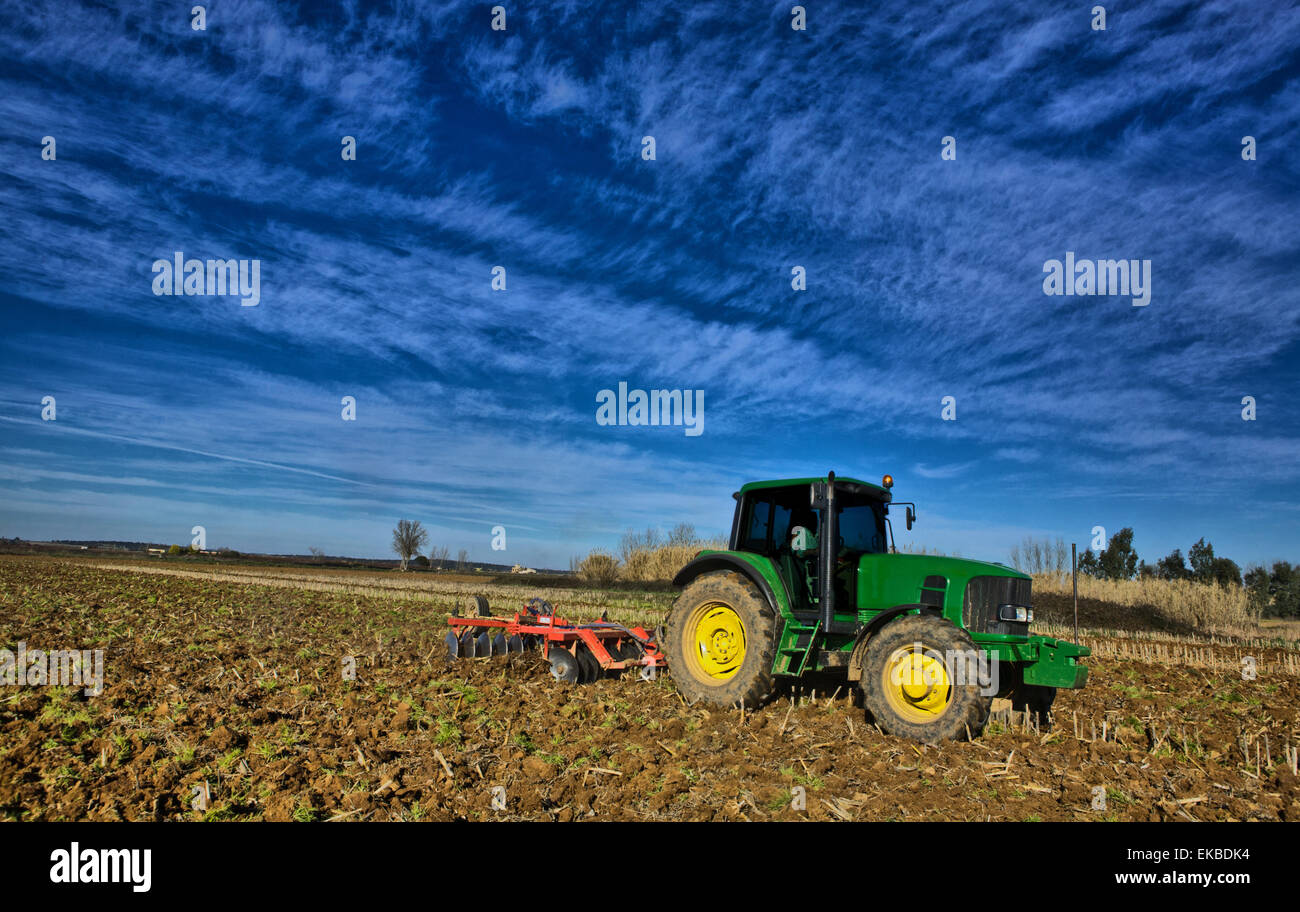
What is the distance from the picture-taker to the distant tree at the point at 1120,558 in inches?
1886

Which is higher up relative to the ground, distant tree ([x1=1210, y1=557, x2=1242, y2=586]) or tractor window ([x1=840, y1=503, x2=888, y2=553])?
tractor window ([x1=840, y1=503, x2=888, y2=553])

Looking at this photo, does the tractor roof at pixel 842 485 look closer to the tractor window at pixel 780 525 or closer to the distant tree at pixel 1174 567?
the tractor window at pixel 780 525

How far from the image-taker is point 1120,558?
48.8 m

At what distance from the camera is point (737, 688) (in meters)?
7.58

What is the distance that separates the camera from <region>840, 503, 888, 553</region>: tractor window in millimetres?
7770

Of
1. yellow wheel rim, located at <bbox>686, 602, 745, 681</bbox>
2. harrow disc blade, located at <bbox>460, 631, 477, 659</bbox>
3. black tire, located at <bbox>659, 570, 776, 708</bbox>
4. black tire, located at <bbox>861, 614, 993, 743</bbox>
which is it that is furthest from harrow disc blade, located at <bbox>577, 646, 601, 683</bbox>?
black tire, located at <bbox>861, 614, 993, 743</bbox>

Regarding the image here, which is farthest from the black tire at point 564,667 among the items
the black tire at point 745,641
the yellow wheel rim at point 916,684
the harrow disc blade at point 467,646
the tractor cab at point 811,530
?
the yellow wheel rim at point 916,684

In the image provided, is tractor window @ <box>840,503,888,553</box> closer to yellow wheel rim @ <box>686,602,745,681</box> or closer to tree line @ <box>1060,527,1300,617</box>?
yellow wheel rim @ <box>686,602,745,681</box>

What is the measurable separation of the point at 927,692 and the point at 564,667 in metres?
4.45

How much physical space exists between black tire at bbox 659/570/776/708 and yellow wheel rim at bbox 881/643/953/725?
3.98 feet

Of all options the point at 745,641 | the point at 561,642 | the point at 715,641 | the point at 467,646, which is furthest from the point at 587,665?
the point at 745,641

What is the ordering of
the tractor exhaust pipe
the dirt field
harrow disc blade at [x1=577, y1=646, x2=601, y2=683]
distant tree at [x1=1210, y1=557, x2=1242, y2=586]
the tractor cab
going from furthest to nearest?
distant tree at [x1=1210, y1=557, x2=1242, y2=586]
harrow disc blade at [x1=577, y1=646, x2=601, y2=683]
the tractor cab
the tractor exhaust pipe
the dirt field
